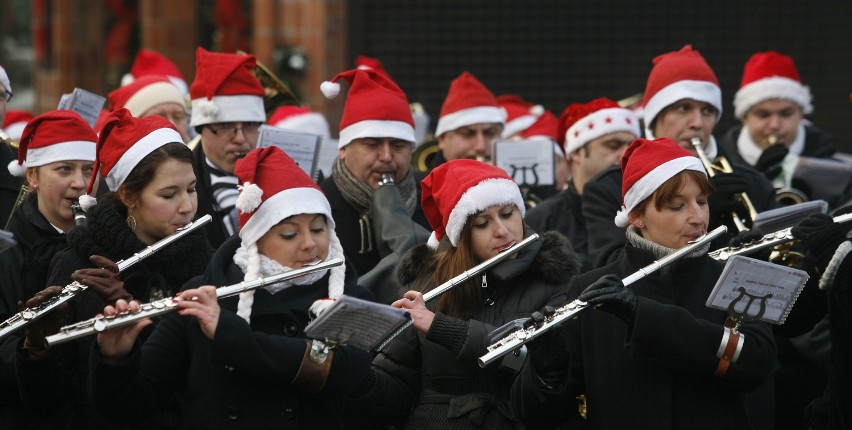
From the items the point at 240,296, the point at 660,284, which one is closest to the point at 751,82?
the point at 660,284

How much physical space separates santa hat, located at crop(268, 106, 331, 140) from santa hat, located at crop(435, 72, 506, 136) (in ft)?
4.89

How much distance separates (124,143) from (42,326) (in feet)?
2.75

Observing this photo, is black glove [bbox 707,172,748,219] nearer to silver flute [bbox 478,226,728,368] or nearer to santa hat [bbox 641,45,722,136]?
santa hat [bbox 641,45,722,136]

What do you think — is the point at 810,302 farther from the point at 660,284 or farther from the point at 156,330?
the point at 156,330

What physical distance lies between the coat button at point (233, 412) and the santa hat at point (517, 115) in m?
5.64

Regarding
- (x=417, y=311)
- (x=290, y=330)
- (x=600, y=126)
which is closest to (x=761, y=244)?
(x=417, y=311)

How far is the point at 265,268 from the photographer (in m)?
5.51

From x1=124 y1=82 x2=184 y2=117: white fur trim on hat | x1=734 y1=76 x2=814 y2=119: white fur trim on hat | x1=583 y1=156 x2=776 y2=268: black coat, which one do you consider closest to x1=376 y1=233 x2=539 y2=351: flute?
x1=583 y1=156 x2=776 y2=268: black coat

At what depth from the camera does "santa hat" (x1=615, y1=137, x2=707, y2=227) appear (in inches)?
224

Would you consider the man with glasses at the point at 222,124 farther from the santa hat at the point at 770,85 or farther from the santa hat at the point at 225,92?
the santa hat at the point at 770,85

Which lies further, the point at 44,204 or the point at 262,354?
the point at 44,204

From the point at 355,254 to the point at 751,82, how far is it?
135 inches

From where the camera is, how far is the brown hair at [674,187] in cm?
566

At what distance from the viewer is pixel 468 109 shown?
30.5 feet
